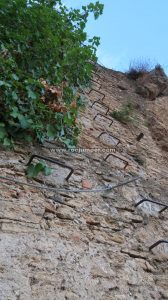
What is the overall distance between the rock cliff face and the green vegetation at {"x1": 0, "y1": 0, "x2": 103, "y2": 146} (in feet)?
0.65

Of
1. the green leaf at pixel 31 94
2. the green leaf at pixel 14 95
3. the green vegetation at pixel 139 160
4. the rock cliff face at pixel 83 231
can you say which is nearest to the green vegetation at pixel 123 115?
the green vegetation at pixel 139 160

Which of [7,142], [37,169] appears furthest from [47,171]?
[7,142]

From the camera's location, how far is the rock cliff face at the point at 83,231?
202cm

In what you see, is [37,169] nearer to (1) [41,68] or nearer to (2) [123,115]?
(1) [41,68]

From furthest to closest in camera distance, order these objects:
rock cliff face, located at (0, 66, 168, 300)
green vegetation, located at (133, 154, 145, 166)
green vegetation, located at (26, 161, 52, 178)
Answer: green vegetation, located at (133, 154, 145, 166) → green vegetation, located at (26, 161, 52, 178) → rock cliff face, located at (0, 66, 168, 300)

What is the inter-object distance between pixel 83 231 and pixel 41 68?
1.60m

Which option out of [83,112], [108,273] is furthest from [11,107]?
[83,112]

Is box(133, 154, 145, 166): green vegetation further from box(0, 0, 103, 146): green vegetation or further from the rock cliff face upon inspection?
box(0, 0, 103, 146): green vegetation

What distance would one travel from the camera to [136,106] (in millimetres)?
6316

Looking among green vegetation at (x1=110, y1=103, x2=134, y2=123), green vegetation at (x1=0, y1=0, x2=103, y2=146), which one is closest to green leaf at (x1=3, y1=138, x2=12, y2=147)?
green vegetation at (x1=0, y1=0, x2=103, y2=146)

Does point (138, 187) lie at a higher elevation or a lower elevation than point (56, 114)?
lower

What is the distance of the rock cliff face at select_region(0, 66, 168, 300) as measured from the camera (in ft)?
6.61

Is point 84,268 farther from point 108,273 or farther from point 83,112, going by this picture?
point 83,112

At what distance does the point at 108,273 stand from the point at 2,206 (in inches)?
31.9
